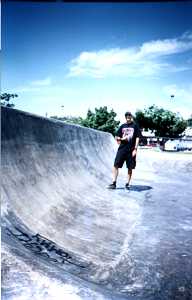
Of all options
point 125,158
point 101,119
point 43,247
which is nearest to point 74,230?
point 43,247

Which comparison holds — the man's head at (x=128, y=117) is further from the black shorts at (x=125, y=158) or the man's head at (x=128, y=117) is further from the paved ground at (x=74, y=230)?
the paved ground at (x=74, y=230)

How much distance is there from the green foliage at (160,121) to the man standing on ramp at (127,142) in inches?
1569

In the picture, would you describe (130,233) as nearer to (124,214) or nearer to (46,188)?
(124,214)

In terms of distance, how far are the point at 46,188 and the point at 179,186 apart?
4393 mm

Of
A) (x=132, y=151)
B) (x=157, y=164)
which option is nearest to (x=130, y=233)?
(x=132, y=151)

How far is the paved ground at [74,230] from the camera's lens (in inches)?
86.6

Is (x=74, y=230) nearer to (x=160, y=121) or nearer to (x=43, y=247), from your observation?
(x=43, y=247)

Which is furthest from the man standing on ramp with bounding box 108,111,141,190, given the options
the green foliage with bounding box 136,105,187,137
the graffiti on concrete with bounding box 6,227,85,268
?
the green foliage with bounding box 136,105,187,137

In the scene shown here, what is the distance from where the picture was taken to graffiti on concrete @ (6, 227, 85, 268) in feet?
9.32

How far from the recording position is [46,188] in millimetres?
4535

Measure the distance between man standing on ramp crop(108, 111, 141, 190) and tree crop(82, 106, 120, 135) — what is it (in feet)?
154

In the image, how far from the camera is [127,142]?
22.0 feet

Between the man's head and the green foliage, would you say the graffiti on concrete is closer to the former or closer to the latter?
the man's head

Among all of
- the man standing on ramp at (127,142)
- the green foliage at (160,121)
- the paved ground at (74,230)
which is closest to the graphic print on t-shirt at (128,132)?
the man standing on ramp at (127,142)
